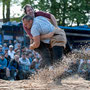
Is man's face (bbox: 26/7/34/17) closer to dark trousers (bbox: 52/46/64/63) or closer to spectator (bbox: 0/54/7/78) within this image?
dark trousers (bbox: 52/46/64/63)

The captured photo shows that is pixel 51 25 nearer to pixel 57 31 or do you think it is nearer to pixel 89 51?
pixel 57 31

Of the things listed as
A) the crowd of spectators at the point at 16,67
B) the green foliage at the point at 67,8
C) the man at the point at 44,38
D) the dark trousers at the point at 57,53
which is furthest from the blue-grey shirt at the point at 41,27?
the green foliage at the point at 67,8

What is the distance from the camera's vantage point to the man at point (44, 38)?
4578mm

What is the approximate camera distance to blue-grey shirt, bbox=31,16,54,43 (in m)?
4.54

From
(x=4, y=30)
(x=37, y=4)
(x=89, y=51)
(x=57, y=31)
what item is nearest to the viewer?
(x=57, y=31)

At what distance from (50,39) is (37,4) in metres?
11.5

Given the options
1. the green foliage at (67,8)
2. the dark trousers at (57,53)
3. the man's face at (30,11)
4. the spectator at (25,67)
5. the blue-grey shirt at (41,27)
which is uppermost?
the man's face at (30,11)

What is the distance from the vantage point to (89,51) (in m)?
7.73

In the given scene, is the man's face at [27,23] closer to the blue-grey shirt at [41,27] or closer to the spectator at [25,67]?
the blue-grey shirt at [41,27]

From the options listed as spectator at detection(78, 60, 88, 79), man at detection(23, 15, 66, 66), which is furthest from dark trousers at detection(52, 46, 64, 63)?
spectator at detection(78, 60, 88, 79)

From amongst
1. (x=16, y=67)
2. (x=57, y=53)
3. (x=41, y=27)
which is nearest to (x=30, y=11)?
(x=41, y=27)

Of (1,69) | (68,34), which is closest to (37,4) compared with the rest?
(68,34)

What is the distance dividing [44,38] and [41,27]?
0.85 ft

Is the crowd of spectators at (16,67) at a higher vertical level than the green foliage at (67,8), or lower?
lower
